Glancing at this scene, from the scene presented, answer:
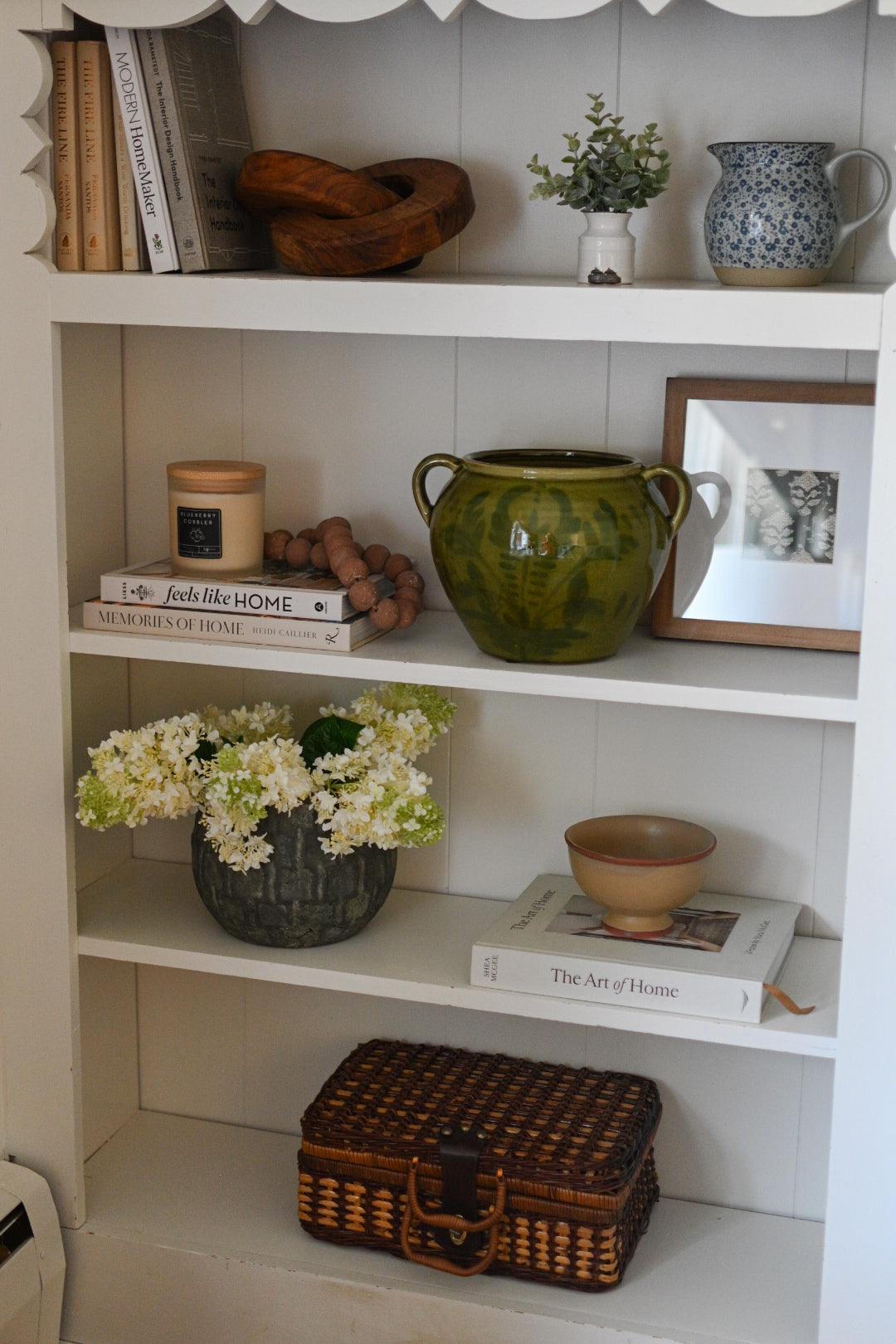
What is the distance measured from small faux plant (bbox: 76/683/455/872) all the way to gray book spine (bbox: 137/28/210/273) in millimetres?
483

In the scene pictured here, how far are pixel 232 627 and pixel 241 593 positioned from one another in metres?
0.04

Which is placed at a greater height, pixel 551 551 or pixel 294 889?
pixel 551 551

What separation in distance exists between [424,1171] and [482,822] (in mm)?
398

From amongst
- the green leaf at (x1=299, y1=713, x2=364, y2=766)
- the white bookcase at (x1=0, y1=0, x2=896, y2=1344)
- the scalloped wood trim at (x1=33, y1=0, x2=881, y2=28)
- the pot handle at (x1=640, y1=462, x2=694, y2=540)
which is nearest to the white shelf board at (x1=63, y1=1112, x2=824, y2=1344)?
the white bookcase at (x1=0, y1=0, x2=896, y2=1344)

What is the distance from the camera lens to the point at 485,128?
1589 millimetres

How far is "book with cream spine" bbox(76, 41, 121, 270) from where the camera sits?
1.48 metres

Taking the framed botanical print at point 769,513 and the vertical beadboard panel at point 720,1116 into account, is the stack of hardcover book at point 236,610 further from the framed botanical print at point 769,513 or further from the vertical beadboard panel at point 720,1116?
the vertical beadboard panel at point 720,1116

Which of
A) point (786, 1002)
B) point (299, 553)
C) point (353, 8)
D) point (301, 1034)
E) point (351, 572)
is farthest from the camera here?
point (301, 1034)

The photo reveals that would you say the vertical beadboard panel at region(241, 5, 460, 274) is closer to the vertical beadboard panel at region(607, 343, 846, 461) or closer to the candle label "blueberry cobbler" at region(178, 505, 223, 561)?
the vertical beadboard panel at region(607, 343, 846, 461)

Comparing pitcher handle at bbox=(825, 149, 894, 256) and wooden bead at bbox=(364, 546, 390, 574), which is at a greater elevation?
pitcher handle at bbox=(825, 149, 894, 256)

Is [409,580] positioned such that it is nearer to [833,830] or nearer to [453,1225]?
[833,830]

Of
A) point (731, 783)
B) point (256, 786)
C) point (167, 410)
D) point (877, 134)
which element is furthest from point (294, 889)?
point (877, 134)

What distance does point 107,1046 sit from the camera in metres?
1.88

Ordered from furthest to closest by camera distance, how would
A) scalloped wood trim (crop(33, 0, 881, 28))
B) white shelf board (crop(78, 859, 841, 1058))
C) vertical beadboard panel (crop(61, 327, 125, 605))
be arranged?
1. vertical beadboard panel (crop(61, 327, 125, 605))
2. white shelf board (crop(78, 859, 841, 1058))
3. scalloped wood trim (crop(33, 0, 881, 28))
